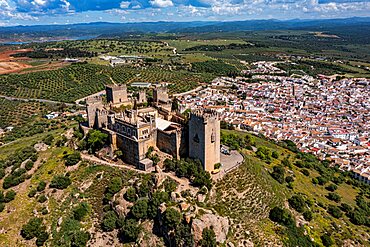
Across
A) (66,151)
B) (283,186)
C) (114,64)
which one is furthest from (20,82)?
(283,186)

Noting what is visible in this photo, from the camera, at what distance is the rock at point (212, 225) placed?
4134cm

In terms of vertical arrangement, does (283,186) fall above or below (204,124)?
below

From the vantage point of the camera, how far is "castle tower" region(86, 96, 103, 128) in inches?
2535

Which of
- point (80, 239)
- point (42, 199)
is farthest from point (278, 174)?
point (42, 199)

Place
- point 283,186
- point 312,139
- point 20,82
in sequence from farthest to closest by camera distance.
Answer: point 20,82 → point 312,139 → point 283,186

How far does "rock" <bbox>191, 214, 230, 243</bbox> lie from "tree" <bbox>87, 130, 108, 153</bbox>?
2565 cm

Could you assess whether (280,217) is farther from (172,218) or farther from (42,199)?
(42,199)

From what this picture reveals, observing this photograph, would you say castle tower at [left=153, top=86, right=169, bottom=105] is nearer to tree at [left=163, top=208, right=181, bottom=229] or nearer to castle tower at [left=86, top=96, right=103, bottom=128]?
castle tower at [left=86, top=96, right=103, bottom=128]

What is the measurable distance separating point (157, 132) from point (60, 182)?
1898cm

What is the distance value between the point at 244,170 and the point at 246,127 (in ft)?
177

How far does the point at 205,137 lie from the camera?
47969 millimetres

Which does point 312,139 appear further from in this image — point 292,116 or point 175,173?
point 175,173

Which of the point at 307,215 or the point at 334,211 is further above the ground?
the point at 307,215

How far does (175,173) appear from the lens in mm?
50656
